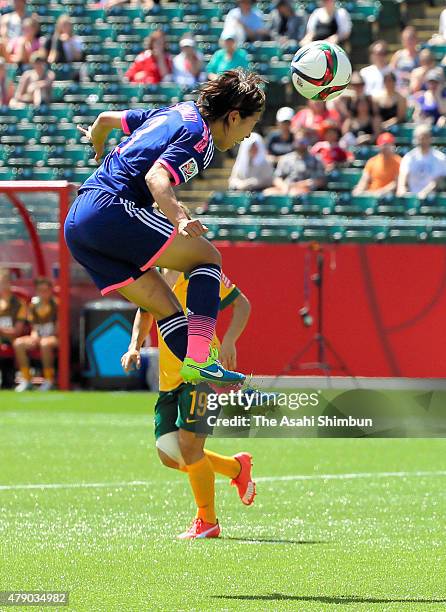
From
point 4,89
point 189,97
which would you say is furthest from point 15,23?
point 189,97

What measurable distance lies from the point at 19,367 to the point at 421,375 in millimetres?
5118

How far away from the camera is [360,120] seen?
768 inches

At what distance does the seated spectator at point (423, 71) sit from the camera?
64.5 ft

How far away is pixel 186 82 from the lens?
21.5 m

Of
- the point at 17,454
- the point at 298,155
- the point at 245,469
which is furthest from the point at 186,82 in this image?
the point at 245,469

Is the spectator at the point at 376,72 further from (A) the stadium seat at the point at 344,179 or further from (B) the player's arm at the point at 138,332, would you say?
(B) the player's arm at the point at 138,332

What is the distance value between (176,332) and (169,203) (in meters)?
0.88

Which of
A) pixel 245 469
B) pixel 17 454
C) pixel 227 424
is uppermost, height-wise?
pixel 227 424

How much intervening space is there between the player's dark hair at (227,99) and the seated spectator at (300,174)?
12.1 m

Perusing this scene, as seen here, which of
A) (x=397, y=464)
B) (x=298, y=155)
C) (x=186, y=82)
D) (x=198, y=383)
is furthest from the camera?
(x=186, y=82)

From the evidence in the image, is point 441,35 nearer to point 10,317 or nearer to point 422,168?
point 422,168

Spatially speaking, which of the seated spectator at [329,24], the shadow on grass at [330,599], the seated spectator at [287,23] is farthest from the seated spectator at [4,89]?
the shadow on grass at [330,599]

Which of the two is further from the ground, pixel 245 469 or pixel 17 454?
pixel 245 469

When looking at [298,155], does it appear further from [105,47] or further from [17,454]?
[17,454]
